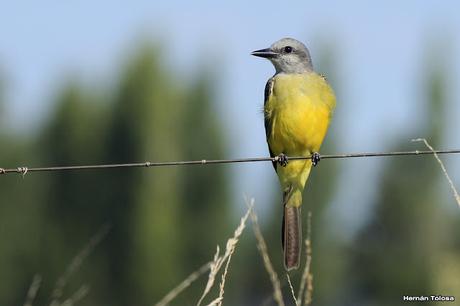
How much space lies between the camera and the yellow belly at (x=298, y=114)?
8.58 m

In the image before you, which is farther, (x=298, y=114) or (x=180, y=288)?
(x=298, y=114)

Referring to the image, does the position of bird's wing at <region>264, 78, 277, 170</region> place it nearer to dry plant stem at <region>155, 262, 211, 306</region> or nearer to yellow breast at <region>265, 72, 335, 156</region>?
yellow breast at <region>265, 72, 335, 156</region>

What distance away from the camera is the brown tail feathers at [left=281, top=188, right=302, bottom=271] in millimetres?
8258

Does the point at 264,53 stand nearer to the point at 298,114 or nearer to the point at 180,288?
the point at 298,114

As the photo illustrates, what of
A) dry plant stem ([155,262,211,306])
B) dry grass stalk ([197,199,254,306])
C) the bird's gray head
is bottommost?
dry plant stem ([155,262,211,306])

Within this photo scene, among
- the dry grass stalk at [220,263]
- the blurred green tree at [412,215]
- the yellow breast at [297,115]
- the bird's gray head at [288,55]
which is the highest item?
the bird's gray head at [288,55]

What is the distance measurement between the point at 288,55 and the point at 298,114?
3.09 ft

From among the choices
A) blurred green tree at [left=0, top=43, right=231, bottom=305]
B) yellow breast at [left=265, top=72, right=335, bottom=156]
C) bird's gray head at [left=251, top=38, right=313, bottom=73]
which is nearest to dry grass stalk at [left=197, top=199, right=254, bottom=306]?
yellow breast at [left=265, top=72, right=335, bottom=156]

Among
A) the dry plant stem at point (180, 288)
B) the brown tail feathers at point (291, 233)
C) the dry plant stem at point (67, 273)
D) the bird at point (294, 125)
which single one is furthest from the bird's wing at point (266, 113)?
the dry plant stem at point (180, 288)

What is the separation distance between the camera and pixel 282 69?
9328mm

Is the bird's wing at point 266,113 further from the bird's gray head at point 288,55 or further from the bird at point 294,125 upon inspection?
the bird's gray head at point 288,55

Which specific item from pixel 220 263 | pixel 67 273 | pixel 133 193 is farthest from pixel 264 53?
pixel 133 193

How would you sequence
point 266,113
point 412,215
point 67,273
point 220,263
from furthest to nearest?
point 412,215
point 266,113
point 67,273
point 220,263

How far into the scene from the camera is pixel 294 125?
8555 mm
